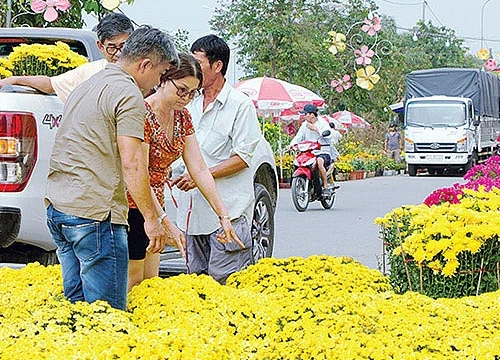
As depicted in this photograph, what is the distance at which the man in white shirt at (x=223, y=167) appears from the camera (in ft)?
19.3

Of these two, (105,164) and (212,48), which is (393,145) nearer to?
(212,48)

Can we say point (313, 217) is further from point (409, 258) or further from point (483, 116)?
point (483, 116)

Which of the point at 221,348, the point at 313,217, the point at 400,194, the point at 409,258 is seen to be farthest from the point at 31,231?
the point at 400,194

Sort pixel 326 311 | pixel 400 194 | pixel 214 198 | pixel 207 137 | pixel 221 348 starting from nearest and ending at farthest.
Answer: pixel 221 348
pixel 326 311
pixel 214 198
pixel 207 137
pixel 400 194

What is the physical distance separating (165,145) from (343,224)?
32.4 feet

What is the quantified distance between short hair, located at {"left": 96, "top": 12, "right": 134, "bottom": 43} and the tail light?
85cm

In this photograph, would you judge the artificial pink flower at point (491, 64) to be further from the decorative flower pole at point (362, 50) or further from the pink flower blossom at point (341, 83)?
the pink flower blossom at point (341, 83)

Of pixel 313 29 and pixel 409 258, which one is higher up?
pixel 313 29

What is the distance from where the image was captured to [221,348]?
376 centimetres

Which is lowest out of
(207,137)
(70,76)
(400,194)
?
(400,194)

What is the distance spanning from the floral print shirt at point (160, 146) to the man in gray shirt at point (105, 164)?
0.52m

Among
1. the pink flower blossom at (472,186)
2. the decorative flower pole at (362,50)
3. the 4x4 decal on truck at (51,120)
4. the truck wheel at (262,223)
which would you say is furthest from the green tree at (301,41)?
the 4x4 decal on truck at (51,120)

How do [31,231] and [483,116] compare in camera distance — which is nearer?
[31,231]

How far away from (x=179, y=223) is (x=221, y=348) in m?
2.45
